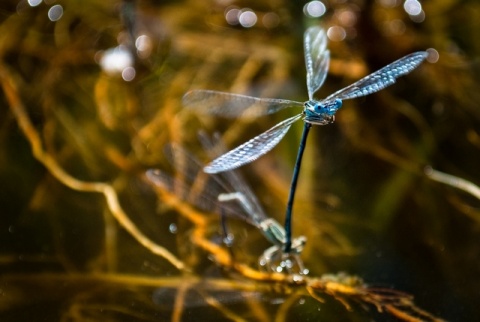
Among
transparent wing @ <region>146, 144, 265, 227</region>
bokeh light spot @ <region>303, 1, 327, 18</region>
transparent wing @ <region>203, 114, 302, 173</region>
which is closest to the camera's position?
transparent wing @ <region>203, 114, 302, 173</region>

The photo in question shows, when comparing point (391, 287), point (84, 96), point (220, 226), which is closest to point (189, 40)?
point (84, 96)

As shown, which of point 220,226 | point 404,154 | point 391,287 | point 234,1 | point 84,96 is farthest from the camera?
point 234,1

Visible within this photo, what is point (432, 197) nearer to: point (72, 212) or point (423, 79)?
point (423, 79)

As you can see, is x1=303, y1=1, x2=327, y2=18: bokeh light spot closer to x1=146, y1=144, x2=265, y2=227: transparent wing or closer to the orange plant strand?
x1=146, y1=144, x2=265, y2=227: transparent wing

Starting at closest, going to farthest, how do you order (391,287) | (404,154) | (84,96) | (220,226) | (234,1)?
1. (391,287)
2. (220,226)
3. (404,154)
4. (84,96)
5. (234,1)

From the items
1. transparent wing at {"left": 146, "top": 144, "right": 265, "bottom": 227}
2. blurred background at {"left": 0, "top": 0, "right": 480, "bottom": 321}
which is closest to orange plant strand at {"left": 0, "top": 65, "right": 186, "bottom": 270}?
blurred background at {"left": 0, "top": 0, "right": 480, "bottom": 321}

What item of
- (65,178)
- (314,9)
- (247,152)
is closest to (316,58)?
(247,152)
